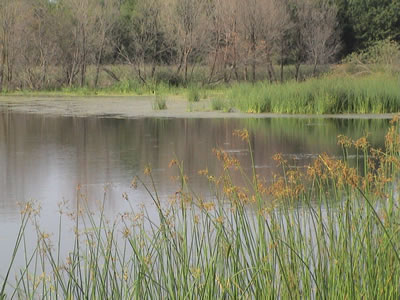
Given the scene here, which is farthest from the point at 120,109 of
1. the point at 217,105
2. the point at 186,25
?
the point at 186,25

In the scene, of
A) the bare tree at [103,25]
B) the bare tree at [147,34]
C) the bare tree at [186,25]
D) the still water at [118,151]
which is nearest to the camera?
the still water at [118,151]

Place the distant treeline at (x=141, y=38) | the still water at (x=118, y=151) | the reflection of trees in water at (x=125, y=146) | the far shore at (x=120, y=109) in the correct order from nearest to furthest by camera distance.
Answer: the still water at (x=118, y=151) < the reflection of trees in water at (x=125, y=146) < the far shore at (x=120, y=109) < the distant treeline at (x=141, y=38)

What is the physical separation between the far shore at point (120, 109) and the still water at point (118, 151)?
73 centimetres

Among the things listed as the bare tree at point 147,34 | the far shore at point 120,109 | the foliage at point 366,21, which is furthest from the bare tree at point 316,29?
the far shore at point 120,109

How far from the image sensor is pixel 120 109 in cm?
1686

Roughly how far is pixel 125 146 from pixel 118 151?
19.3 inches

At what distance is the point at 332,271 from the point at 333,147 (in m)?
6.64

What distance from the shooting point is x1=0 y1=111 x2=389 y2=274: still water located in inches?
265

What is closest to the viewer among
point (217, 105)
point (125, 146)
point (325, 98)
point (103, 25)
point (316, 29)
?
point (125, 146)

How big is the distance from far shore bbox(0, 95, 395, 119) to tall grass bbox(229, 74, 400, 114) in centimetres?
39

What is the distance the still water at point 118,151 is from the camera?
22.0 feet

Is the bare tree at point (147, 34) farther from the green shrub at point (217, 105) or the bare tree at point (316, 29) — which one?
the green shrub at point (217, 105)

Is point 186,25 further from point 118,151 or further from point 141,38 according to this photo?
point 118,151

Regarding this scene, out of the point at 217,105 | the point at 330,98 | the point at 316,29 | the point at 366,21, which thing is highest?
the point at 366,21
